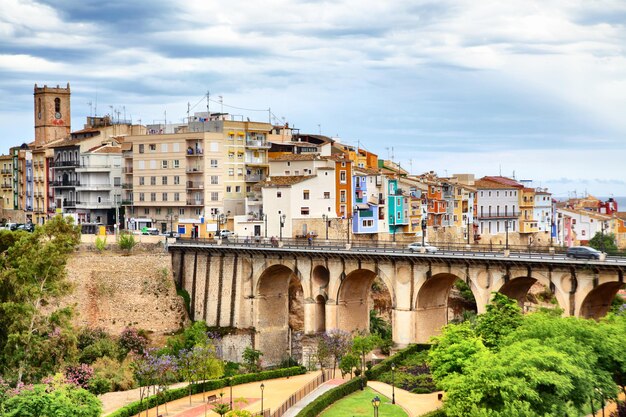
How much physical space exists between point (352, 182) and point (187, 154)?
1738 centimetres

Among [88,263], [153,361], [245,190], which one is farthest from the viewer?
[245,190]

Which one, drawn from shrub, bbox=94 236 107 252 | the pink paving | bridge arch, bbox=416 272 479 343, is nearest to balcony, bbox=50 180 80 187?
shrub, bbox=94 236 107 252

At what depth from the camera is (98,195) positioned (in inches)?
4510

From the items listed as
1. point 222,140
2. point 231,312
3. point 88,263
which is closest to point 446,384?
point 231,312

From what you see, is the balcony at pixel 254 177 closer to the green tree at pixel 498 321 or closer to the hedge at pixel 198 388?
the hedge at pixel 198 388

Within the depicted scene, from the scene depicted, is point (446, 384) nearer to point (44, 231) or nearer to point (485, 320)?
point (485, 320)

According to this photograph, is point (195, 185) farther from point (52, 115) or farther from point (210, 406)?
point (210, 406)

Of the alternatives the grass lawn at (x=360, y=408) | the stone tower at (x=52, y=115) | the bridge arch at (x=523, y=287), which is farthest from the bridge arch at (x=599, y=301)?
the stone tower at (x=52, y=115)

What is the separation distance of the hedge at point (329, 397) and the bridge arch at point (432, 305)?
1024cm

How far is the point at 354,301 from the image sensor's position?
8300 centimetres

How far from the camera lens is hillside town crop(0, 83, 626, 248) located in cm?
10375

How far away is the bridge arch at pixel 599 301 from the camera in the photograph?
64.7m

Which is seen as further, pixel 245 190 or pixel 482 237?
pixel 482 237

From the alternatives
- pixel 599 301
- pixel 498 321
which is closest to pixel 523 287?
pixel 599 301
